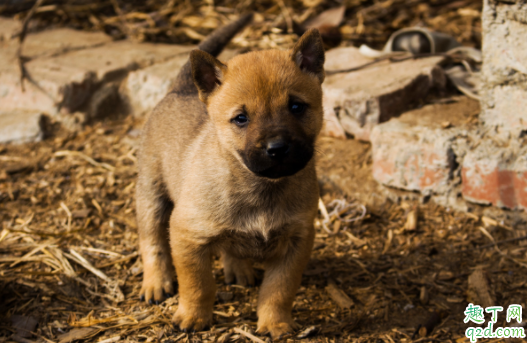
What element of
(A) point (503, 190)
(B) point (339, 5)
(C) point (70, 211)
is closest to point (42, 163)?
(C) point (70, 211)

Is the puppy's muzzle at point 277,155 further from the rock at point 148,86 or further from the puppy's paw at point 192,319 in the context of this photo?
the rock at point 148,86

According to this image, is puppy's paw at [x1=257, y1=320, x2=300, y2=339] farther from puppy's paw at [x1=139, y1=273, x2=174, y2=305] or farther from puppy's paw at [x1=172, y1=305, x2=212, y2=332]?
puppy's paw at [x1=139, y1=273, x2=174, y2=305]

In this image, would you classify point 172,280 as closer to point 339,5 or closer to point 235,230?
point 235,230

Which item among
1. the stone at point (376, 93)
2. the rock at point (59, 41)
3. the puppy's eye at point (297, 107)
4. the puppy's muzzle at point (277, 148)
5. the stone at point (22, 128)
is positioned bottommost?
the stone at point (22, 128)

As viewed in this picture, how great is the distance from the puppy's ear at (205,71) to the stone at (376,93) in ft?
7.08

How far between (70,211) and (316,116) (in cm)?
287

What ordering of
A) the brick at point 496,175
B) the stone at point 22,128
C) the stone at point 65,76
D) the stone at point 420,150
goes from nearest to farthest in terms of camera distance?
the brick at point 496,175 < the stone at point 420,150 < the stone at point 22,128 < the stone at point 65,76

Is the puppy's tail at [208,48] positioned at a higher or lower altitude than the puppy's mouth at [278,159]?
higher

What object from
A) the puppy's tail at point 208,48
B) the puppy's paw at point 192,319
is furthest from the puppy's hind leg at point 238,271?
the puppy's tail at point 208,48

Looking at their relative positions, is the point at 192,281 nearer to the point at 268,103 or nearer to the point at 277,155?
the point at 277,155

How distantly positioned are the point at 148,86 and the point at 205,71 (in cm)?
323

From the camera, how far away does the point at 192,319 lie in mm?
3416

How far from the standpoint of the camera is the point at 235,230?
10.3ft

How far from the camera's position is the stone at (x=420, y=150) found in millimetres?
4441
